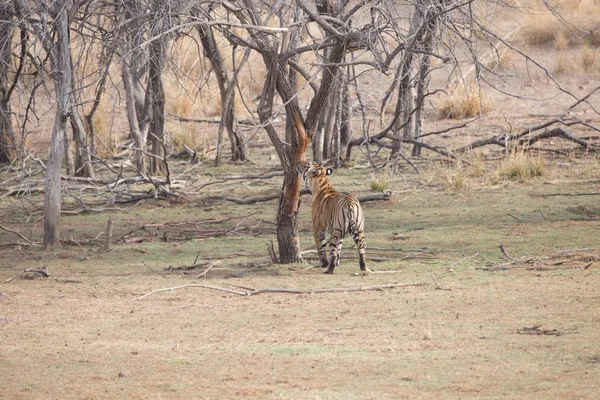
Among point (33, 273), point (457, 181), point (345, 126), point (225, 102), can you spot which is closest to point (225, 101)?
point (225, 102)

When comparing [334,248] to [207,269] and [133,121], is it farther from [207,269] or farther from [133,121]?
[133,121]

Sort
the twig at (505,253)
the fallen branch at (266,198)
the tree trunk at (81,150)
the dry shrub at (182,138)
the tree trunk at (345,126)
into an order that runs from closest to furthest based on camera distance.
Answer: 1. the twig at (505,253)
2. the fallen branch at (266,198)
3. the tree trunk at (81,150)
4. the tree trunk at (345,126)
5. the dry shrub at (182,138)

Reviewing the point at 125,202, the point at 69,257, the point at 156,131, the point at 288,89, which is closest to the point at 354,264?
the point at 288,89

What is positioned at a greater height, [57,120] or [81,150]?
[57,120]

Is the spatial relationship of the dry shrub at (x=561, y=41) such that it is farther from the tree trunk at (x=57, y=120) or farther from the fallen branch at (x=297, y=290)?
the fallen branch at (x=297, y=290)

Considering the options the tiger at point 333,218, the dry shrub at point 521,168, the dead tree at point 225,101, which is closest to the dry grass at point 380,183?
the dry shrub at point 521,168

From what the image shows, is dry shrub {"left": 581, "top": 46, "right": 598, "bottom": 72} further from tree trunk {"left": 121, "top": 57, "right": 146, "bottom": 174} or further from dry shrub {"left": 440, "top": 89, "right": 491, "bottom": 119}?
tree trunk {"left": 121, "top": 57, "right": 146, "bottom": 174}

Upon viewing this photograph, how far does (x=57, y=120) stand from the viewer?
12078 millimetres

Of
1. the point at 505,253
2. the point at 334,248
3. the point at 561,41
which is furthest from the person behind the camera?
the point at 561,41

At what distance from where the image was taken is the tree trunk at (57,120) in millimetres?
11828

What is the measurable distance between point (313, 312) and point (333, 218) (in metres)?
2.29

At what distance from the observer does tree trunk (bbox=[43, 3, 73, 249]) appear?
1183 cm

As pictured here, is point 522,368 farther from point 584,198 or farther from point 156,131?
point 156,131

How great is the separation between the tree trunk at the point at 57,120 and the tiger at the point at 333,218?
2979mm
